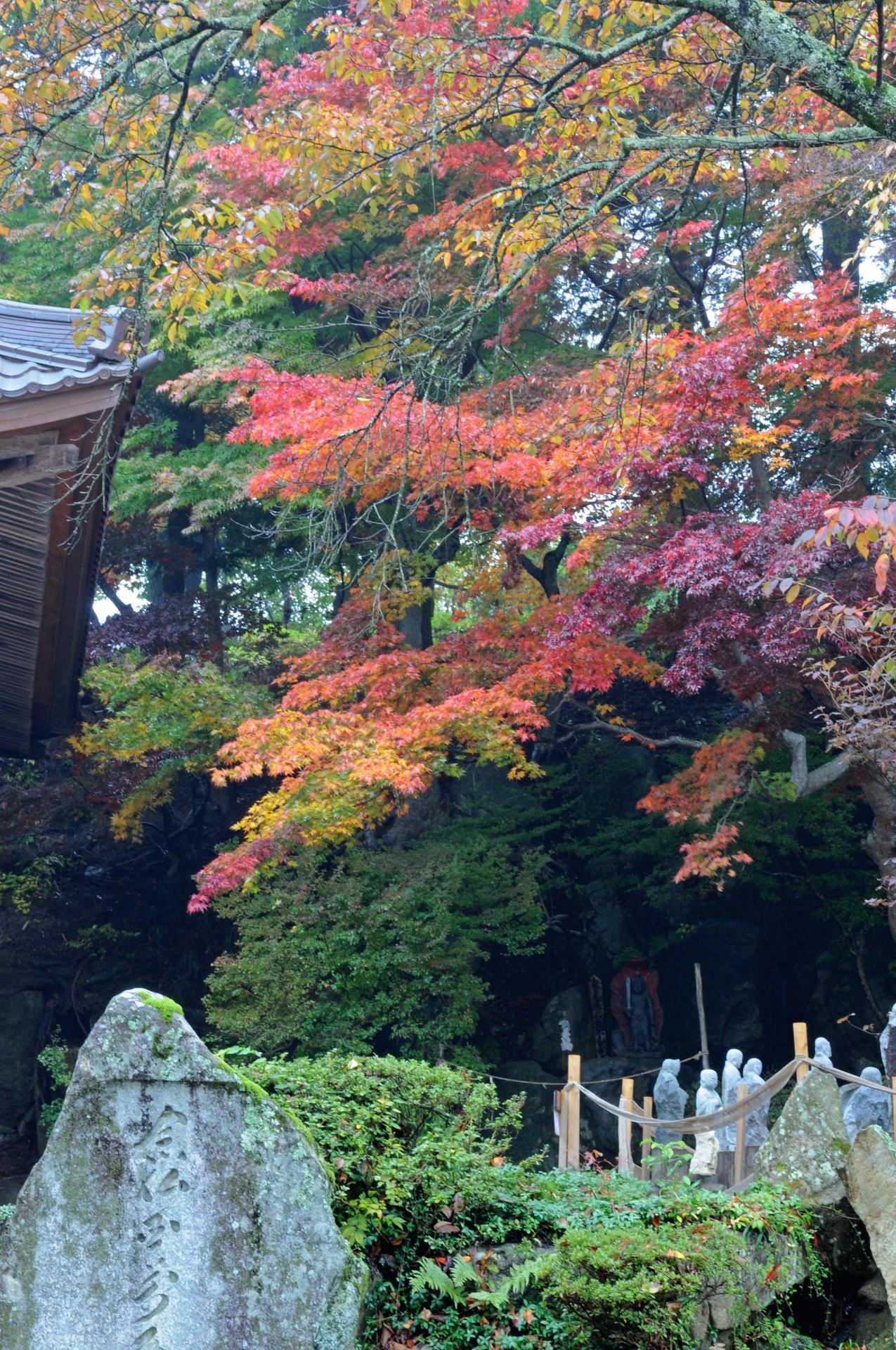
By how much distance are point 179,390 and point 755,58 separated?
9.30 metres

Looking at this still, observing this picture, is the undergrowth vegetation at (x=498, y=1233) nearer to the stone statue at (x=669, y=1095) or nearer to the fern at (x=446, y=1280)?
the fern at (x=446, y=1280)

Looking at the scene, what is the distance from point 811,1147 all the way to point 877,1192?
1.71ft

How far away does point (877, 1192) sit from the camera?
4.89 meters

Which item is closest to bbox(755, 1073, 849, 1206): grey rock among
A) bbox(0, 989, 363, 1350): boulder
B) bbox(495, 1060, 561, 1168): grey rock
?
bbox(0, 989, 363, 1350): boulder

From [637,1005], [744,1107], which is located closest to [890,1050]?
[744,1107]

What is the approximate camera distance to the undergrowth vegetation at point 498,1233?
386 cm

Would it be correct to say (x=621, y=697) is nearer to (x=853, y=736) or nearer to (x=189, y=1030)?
(x=853, y=736)

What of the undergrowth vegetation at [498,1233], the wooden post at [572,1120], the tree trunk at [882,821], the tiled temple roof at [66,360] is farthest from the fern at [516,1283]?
the tree trunk at [882,821]

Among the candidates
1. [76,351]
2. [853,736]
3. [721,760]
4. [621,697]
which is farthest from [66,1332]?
[621,697]

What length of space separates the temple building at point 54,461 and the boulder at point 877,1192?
14.9 ft

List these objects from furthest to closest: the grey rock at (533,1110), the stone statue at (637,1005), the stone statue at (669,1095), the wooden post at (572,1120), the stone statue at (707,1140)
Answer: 1. the stone statue at (637,1005)
2. the grey rock at (533,1110)
3. the stone statue at (669,1095)
4. the stone statue at (707,1140)
5. the wooden post at (572,1120)

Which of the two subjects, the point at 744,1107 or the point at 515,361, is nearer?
the point at 515,361

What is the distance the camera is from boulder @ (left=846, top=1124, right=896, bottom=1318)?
470cm

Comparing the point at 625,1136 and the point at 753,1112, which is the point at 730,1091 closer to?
the point at 753,1112
